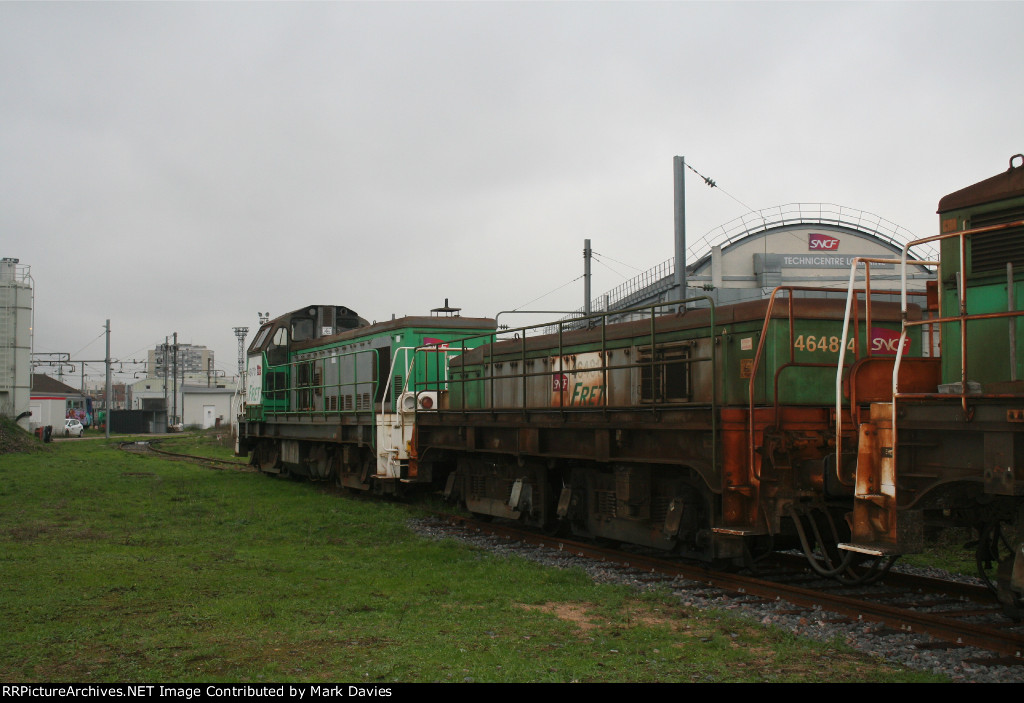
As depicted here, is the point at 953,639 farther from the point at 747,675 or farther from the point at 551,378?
the point at 551,378

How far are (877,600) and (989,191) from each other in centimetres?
386

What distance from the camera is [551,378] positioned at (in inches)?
461

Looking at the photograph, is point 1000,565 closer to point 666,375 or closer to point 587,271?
point 666,375

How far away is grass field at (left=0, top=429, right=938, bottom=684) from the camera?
5609mm

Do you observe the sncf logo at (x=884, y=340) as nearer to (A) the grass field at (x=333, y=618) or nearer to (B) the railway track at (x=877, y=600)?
(B) the railway track at (x=877, y=600)

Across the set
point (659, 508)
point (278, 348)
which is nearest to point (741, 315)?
point (659, 508)

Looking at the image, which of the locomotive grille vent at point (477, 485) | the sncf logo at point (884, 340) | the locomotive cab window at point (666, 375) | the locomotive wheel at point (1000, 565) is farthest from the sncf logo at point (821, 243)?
the locomotive wheel at point (1000, 565)

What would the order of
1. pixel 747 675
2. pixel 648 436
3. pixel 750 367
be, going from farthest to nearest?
pixel 648 436 < pixel 750 367 < pixel 747 675

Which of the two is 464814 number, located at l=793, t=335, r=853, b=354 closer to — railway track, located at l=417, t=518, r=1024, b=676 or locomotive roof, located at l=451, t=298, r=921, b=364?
locomotive roof, located at l=451, t=298, r=921, b=364

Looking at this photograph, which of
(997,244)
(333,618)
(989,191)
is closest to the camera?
(997,244)

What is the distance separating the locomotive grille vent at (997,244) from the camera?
624 centimetres

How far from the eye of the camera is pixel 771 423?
794 cm

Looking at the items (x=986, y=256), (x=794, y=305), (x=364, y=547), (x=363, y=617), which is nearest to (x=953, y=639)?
(x=986, y=256)

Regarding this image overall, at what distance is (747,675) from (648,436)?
12.8ft
